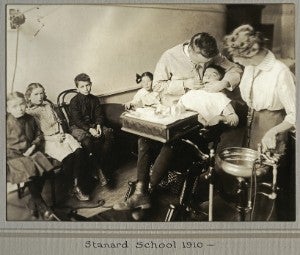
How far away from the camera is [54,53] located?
0.91 metres

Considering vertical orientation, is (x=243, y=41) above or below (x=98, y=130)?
above

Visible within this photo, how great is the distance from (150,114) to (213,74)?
0.60ft

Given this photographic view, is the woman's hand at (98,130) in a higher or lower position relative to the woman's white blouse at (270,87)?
lower

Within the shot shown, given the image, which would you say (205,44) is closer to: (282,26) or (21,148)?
(282,26)

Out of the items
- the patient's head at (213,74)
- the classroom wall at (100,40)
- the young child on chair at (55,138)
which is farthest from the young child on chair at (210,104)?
the young child on chair at (55,138)

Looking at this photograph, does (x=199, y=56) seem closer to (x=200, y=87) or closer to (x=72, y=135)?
(x=200, y=87)

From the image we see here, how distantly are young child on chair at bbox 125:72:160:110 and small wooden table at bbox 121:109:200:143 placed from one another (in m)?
0.02

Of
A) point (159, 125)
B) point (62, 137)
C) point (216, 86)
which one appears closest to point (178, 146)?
point (159, 125)

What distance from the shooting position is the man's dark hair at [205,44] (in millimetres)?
902

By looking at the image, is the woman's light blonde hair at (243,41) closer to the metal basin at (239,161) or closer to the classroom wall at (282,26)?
the classroom wall at (282,26)

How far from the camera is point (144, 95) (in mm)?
914

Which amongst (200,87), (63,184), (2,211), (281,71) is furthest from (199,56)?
(2,211)

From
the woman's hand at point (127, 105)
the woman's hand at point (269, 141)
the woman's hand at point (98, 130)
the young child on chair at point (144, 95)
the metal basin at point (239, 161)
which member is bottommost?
the metal basin at point (239, 161)

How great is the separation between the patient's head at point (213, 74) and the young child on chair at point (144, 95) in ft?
0.42
